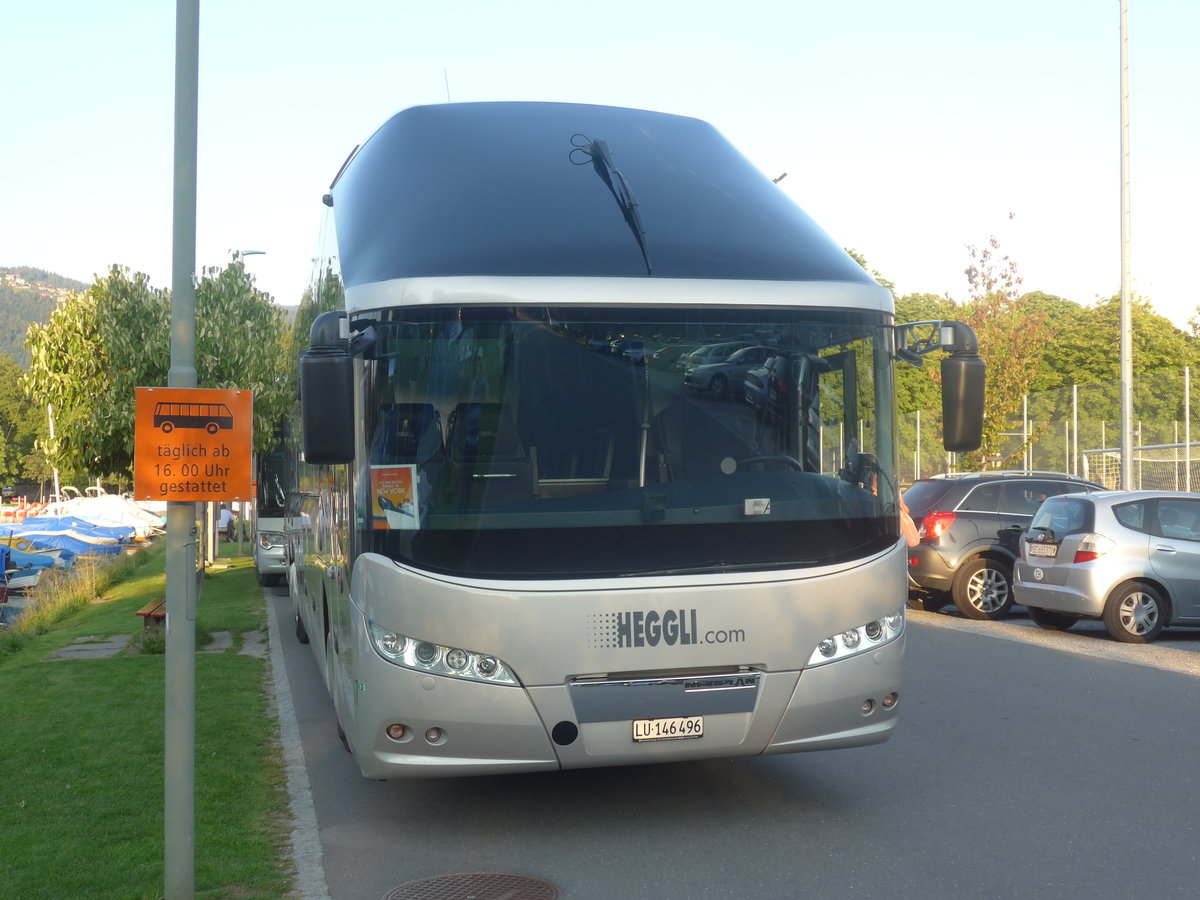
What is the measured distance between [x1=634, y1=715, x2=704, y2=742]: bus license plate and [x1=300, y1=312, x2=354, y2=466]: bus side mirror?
76.3 inches

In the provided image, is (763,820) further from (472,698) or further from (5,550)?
(5,550)

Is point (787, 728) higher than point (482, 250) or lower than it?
lower

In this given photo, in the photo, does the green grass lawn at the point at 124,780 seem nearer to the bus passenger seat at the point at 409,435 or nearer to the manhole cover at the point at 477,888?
the manhole cover at the point at 477,888

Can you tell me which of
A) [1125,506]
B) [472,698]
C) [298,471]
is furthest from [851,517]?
[1125,506]

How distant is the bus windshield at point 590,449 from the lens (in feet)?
21.5

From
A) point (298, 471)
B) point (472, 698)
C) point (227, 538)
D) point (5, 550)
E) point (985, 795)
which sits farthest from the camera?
point (227, 538)

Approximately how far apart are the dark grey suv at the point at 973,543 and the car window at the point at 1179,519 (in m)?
2.89

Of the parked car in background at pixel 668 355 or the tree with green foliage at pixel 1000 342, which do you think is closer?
the parked car in background at pixel 668 355

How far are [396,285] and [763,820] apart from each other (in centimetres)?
337

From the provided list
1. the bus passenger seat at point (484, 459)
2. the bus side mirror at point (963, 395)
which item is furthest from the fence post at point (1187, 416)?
the bus passenger seat at point (484, 459)

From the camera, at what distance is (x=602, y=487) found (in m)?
6.71

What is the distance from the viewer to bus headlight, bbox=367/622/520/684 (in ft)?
21.2

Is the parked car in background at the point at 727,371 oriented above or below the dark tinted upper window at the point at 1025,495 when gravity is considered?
above

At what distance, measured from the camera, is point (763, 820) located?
7172 millimetres
